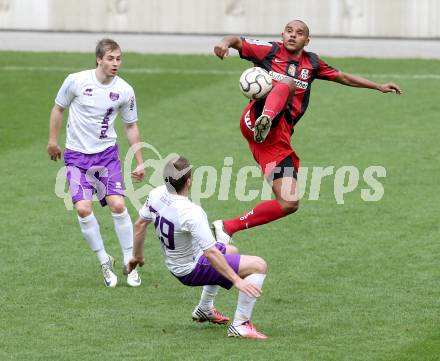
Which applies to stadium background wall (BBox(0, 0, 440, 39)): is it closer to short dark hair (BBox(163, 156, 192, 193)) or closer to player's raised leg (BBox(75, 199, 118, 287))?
player's raised leg (BBox(75, 199, 118, 287))

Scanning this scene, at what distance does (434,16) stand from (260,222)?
689 inches

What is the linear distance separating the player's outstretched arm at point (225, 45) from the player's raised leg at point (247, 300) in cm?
223

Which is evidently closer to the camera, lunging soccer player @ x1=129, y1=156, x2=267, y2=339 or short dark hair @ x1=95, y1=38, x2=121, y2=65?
lunging soccer player @ x1=129, y1=156, x2=267, y2=339

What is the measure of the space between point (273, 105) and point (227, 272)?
261 centimetres

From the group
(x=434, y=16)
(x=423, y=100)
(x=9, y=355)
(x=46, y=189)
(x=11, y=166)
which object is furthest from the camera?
(x=434, y=16)

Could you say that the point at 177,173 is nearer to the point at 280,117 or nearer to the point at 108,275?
the point at 108,275

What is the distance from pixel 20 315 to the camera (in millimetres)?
10945

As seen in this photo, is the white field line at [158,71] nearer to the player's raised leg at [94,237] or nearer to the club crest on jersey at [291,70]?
the club crest on jersey at [291,70]

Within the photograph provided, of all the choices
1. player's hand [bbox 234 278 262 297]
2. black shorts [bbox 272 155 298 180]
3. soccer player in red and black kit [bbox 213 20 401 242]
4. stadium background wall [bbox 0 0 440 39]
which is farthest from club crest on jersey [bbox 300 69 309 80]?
stadium background wall [bbox 0 0 440 39]

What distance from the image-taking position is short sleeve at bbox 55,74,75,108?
40.1 ft

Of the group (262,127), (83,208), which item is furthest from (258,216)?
(83,208)

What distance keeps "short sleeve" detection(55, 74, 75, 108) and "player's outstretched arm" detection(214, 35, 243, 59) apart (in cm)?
154

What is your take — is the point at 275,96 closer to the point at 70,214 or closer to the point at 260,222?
the point at 260,222

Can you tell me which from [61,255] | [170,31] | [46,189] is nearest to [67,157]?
[61,255]
